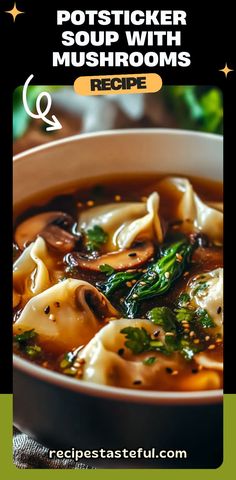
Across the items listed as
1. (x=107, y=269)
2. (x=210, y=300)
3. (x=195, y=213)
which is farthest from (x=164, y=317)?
(x=195, y=213)

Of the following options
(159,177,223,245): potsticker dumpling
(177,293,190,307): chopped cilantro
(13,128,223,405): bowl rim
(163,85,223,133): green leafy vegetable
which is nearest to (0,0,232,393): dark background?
(177,293,190,307): chopped cilantro

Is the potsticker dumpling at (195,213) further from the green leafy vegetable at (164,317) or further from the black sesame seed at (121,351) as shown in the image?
the black sesame seed at (121,351)

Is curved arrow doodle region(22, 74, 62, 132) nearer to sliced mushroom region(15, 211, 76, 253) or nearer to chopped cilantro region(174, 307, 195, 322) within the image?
sliced mushroom region(15, 211, 76, 253)

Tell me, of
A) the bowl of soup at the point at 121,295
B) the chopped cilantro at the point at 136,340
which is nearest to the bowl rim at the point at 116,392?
the bowl of soup at the point at 121,295

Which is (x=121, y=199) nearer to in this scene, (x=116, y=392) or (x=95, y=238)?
(x=95, y=238)

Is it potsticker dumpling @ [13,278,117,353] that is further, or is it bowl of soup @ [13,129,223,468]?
potsticker dumpling @ [13,278,117,353]

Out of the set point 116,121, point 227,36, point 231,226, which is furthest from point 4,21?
point 116,121
